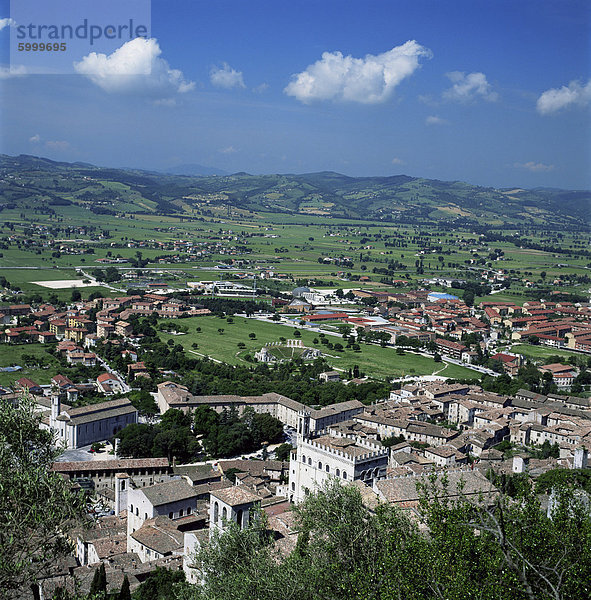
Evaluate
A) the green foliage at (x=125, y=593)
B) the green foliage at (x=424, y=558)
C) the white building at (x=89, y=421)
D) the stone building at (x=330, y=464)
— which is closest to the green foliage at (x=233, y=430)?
the white building at (x=89, y=421)

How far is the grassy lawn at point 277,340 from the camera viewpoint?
112ft

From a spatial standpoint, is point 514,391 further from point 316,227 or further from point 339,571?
point 316,227

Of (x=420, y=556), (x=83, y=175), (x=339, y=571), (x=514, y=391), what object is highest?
(x=83, y=175)

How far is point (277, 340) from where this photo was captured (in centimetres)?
3903

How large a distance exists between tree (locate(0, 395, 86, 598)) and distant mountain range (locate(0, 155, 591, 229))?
362ft

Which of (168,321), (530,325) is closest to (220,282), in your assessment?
(168,321)

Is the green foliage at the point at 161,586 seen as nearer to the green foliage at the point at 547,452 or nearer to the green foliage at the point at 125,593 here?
the green foliage at the point at 125,593

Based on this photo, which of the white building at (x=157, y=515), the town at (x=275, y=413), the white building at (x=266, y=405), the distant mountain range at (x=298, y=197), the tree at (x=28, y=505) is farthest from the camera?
the distant mountain range at (x=298, y=197)

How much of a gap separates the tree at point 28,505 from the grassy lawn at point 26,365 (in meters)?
19.6

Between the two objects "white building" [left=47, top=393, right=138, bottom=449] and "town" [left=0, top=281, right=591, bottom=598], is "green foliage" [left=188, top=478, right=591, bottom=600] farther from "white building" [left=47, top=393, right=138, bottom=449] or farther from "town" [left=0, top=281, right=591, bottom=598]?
"white building" [left=47, top=393, right=138, bottom=449]

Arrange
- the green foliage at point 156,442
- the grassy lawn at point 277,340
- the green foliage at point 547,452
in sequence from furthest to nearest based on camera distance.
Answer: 1. the grassy lawn at point 277,340
2. the green foliage at point 547,452
3. the green foliage at point 156,442

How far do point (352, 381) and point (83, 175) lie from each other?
454 feet

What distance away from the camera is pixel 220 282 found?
198 feet

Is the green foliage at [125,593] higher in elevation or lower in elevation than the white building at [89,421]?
higher
